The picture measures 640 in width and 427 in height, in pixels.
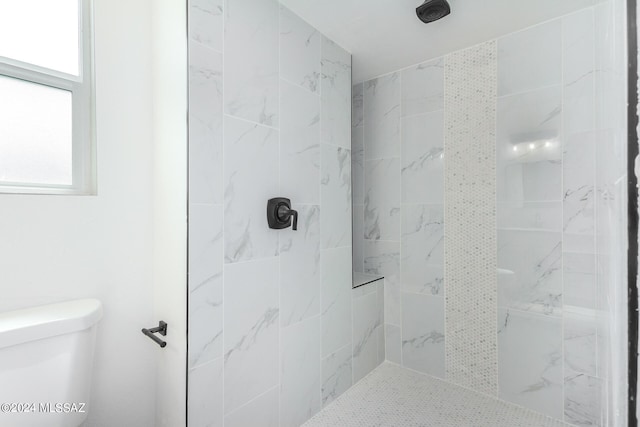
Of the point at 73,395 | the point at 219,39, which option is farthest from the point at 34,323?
the point at 219,39

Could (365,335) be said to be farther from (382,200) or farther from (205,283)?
(205,283)

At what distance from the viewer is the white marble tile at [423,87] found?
1.91 meters

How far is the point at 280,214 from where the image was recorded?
1354 millimetres

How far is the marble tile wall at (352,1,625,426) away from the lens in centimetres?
149

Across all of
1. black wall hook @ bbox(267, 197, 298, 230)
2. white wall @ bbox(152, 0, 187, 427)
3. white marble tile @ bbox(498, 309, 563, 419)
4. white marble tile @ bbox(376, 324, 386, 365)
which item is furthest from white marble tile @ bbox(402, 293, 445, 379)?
white wall @ bbox(152, 0, 187, 427)

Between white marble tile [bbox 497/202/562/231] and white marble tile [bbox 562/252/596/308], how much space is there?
0.16m

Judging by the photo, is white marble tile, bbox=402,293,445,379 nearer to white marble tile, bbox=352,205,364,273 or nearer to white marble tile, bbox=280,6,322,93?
white marble tile, bbox=352,205,364,273

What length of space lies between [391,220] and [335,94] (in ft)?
3.07

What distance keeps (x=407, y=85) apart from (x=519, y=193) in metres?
1.00

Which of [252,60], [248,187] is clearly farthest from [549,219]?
[252,60]

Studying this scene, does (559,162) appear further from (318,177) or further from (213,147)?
(213,147)

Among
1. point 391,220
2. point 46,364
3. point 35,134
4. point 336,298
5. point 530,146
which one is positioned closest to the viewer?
point 46,364

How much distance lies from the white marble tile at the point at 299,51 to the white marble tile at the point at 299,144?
59mm

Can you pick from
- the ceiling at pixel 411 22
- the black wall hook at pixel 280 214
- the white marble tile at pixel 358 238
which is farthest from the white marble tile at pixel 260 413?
the ceiling at pixel 411 22
